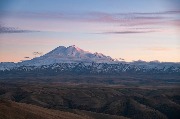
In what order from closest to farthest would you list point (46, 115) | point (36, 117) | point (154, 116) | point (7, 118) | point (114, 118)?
point (7, 118), point (36, 117), point (46, 115), point (114, 118), point (154, 116)

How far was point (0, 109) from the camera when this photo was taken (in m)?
129

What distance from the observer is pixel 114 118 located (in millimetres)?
172000

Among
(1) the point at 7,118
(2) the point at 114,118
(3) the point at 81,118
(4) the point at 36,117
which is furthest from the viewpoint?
(2) the point at 114,118

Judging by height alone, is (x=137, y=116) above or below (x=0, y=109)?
below

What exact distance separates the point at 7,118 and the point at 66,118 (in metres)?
30.8

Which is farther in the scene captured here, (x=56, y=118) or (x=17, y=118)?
(x=56, y=118)

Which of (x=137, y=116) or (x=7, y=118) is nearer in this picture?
(x=7, y=118)

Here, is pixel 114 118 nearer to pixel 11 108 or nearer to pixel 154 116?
pixel 154 116

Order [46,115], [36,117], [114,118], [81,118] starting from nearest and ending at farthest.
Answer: [36,117] → [46,115] → [81,118] → [114,118]

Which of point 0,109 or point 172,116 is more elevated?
point 0,109

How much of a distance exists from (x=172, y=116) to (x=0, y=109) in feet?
359

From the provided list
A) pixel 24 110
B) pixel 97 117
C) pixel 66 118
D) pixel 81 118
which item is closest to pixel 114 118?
pixel 97 117

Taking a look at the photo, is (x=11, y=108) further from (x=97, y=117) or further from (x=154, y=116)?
(x=154, y=116)

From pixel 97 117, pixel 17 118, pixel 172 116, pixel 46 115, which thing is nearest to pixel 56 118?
pixel 46 115
